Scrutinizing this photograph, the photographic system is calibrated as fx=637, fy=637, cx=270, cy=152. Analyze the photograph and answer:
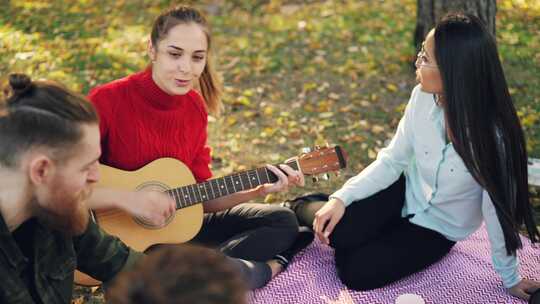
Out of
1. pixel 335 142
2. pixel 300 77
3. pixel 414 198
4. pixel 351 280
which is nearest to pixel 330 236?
pixel 351 280

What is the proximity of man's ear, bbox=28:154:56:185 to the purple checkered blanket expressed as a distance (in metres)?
1.55

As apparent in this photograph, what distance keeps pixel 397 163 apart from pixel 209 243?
1.13m

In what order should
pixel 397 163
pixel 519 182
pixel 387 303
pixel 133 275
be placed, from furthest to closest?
1. pixel 397 163
2. pixel 387 303
3. pixel 519 182
4. pixel 133 275

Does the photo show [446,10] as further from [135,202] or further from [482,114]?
[135,202]

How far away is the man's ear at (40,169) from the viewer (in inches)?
78.2

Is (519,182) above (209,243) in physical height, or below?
above

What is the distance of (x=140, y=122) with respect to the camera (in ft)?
10.7

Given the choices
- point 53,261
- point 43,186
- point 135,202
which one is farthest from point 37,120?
point 135,202

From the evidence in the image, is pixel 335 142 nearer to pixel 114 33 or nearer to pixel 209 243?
pixel 209 243

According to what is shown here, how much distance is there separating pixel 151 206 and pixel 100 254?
682 mm

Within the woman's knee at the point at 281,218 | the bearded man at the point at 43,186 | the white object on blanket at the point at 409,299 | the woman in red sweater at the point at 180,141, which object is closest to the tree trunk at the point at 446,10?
the woman's knee at the point at 281,218

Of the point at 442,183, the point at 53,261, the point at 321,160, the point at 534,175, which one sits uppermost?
the point at 53,261

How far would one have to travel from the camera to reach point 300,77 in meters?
6.06

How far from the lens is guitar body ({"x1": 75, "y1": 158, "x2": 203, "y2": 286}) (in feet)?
10.5
